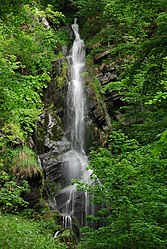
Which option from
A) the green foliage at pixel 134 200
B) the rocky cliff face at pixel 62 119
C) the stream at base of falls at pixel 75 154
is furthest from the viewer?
the rocky cliff face at pixel 62 119

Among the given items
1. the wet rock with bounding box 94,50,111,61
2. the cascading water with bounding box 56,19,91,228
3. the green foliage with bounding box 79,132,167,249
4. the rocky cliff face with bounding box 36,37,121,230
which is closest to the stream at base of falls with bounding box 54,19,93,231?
the cascading water with bounding box 56,19,91,228

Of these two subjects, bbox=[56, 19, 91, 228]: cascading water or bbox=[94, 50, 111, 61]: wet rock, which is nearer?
bbox=[56, 19, 91, 228]: cascading water

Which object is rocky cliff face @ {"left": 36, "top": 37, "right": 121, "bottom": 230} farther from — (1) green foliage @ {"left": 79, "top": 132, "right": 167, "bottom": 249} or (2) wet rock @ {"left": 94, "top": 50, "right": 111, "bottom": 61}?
(1) green foliage @ {"left": 79, "top": 132, "right": 167, "bottom": 249}

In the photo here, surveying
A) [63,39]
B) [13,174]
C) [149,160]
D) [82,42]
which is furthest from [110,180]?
[63,39]

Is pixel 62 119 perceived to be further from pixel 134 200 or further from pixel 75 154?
pixel 134 200

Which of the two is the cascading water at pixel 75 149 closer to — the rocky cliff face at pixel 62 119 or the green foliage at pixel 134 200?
the rocky cliff face at pixel 62 119

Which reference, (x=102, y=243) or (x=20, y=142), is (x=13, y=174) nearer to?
(x=20, y=142)

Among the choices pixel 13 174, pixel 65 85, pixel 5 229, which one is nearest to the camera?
pixel 5 229

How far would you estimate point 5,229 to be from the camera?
494 centimetres

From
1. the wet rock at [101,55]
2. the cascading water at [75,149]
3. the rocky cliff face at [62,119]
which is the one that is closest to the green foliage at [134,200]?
the cascading water at [75,149]

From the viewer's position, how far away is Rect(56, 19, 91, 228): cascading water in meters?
11.9

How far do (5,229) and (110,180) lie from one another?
2.00 meters

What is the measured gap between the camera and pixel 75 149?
1440cm

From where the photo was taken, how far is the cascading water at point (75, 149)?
38.9 ft
